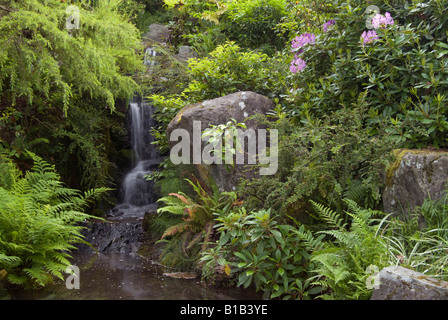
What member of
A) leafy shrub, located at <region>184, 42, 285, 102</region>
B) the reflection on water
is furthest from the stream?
leafy shrub, located at <region>184, 42, 285, 102</region>

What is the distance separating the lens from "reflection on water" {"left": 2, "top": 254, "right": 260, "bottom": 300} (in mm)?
3148

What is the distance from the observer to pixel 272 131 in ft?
12.9

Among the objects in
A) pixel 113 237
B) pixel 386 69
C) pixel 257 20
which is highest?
pixel 257 20

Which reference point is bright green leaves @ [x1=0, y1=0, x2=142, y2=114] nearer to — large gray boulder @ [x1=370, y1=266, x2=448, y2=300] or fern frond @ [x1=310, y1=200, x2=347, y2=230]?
fern frond @ [x1=310, y1=200, x2=347, y2=230]

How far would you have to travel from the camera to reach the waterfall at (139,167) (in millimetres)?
6645

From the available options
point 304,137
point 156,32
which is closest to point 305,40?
point 304,137

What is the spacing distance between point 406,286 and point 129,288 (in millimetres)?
2452

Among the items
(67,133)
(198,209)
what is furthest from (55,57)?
(198,209)

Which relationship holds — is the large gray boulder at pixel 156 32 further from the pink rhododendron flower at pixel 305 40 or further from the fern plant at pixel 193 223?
the fern plant at pixel 193 223

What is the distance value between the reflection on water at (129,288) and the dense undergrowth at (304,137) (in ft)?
0.52

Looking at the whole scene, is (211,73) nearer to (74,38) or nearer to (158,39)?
(74,38)

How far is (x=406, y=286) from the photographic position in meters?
2.12

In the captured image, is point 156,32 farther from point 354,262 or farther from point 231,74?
point 354,262
